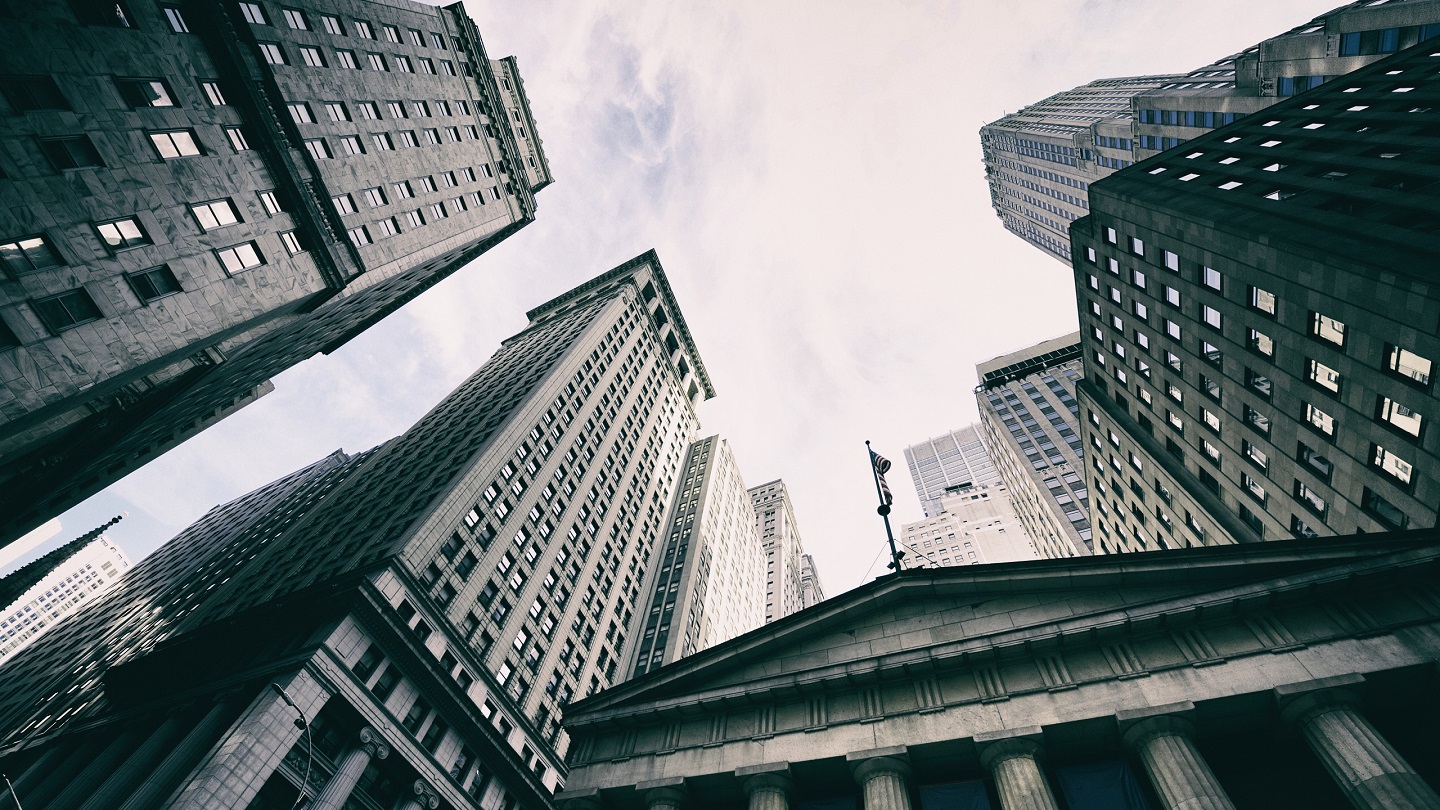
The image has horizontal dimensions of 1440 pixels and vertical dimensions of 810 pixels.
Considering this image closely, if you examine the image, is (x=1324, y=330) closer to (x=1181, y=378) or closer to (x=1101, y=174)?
(x=1181, y=378)

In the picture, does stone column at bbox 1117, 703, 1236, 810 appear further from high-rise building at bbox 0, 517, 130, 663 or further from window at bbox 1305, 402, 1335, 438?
high-rise building at bbox 0, 517, 130, 663

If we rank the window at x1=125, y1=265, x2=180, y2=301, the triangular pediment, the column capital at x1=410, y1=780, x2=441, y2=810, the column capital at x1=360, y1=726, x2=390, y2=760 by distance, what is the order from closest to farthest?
the triangular pediment < the window at x1=125, y1=265, x2=180, y2=301 < the column capital at x1=360, y1=726, x2=390, y2=760 < the column capital at x1=410, y1=780, x2=441, y2=810

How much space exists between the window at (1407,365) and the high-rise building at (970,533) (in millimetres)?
108392

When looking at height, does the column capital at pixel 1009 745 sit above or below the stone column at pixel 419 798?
above

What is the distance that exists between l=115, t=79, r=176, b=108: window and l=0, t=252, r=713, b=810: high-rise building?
2747cm

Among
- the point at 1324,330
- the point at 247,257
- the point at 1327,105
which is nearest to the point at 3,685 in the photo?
the point at 247,257

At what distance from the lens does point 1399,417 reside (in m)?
23.1

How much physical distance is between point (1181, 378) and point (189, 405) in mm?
73741

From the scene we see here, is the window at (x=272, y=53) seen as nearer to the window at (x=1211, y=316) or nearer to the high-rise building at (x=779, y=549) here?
the window at (x=1211, y=316)

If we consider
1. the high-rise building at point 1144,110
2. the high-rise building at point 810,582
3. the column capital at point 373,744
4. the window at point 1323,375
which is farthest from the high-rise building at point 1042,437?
the high-rise building at point 810,582

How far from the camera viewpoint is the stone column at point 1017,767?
1681 centimetres

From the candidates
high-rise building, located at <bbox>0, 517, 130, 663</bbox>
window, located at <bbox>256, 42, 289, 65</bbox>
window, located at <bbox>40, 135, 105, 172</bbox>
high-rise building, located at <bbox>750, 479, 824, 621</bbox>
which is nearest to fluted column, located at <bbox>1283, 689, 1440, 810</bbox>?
window, located at <bbox>40, 135, 105, 172</bbox>

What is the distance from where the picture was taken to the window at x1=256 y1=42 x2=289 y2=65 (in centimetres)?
3538

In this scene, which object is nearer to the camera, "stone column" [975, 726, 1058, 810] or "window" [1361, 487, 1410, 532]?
"stone column" [975, 726, 1058, 810]
